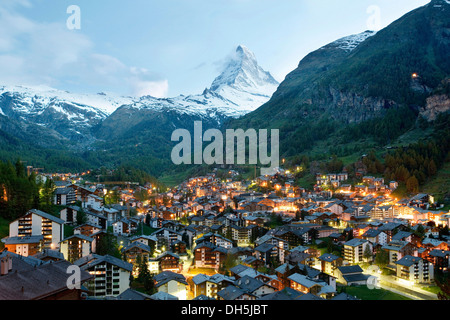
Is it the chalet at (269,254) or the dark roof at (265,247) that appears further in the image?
the dark roof at (265,247)

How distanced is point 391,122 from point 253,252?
56.2 meters

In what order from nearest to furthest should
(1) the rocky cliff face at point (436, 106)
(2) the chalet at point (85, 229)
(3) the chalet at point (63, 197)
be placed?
(2) the chalet at point (85, 229) → (3) the chalet at point (63, 197) → (1) the rocky cliff face at point (436, 106)

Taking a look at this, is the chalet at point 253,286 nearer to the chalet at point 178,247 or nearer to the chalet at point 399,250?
the chalet at point 399,250

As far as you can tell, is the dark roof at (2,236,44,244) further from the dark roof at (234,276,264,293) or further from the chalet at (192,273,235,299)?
the dark roof at (234,276,264,293)

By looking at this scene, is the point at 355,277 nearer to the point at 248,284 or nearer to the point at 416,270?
the point at 416,270

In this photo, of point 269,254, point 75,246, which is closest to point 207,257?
point 269,254

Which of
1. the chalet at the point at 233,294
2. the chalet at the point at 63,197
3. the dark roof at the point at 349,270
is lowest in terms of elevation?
the dark roof at the point at 349,270

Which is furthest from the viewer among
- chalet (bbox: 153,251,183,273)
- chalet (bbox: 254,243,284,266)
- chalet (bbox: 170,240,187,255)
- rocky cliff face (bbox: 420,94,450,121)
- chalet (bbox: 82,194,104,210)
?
rocky cliff face (bbox: 420,94,450,121)

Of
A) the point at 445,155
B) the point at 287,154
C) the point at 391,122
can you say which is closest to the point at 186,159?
the point at 287,154

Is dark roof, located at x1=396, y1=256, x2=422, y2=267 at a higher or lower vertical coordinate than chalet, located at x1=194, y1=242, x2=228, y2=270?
higher

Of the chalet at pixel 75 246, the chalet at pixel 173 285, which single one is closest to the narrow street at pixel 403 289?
the chalet at pixel 173 285

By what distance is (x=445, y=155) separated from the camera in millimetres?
53531

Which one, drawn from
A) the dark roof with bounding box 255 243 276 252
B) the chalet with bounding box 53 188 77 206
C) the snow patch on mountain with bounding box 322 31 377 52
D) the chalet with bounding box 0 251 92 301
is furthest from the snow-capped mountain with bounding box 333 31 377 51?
the chalet with bounding box 0 251 92 301
